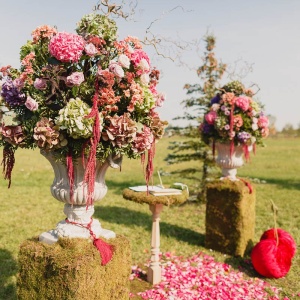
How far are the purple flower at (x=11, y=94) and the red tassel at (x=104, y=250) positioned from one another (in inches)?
51.8

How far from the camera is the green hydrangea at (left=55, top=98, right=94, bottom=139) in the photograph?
2.89m

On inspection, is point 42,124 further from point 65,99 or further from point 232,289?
point 232,289

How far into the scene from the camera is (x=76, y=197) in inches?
128

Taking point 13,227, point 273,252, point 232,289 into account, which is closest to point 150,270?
point 232,289

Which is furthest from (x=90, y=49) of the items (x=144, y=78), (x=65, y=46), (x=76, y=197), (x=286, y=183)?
(x=286, y=183)

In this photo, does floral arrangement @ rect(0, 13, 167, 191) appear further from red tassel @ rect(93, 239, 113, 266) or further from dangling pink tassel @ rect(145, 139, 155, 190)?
red tassel @ rect(93, 239, 113, 266)

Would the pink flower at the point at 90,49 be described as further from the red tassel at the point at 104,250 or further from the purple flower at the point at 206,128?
the purple flower at the point at 206,128

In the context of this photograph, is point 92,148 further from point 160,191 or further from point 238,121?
point 238,121

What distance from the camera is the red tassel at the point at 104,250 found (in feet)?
10.4

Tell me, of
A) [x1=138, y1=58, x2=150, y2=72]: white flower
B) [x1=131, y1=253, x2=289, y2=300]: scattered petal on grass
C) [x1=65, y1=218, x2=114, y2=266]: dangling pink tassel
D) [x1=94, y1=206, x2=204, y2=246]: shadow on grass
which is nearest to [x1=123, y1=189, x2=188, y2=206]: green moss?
[x1=131, y1=253, x2=289, y2=300]: scattered petal on grass

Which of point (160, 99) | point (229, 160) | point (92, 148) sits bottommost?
point (229, 160)

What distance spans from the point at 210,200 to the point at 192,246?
951 millimetres

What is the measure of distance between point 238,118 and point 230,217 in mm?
1733

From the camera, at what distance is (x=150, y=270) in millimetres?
5434
